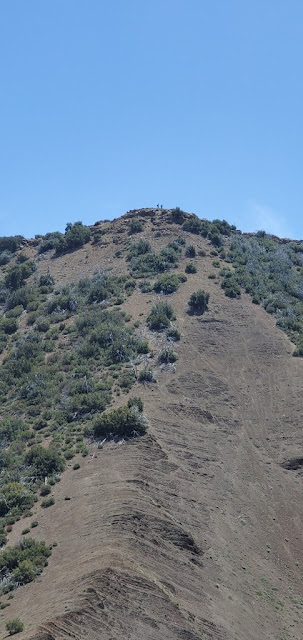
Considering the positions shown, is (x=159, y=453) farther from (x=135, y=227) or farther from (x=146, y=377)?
(x=135, y=227)

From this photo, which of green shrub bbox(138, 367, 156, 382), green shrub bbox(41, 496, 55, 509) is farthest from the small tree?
green shrub bbox(41, 496, 55, 509)

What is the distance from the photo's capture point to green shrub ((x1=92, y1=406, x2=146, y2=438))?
140 ft

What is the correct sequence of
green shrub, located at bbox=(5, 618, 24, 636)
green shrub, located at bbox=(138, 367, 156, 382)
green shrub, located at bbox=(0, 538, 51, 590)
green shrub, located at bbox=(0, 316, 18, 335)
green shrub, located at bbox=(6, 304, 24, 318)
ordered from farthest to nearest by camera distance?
1. green shrub, located at bbox=(6, 304, 24, 318)
2. green shrub, located at bbox=(0, 316, 18, 335)
3. green shrub, located at bbox=(138, 367, 156, 382)
4. green shrub, located at bbox=(0, 538, 51, 590)
5. green shrub, located at bbox=(5, 618, 24, 636)

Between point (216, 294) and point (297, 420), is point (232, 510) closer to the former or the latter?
point (297, 420)

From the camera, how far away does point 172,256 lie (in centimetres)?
6931

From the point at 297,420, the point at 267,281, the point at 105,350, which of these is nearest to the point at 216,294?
the point at 267,281

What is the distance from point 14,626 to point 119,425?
16887 mm

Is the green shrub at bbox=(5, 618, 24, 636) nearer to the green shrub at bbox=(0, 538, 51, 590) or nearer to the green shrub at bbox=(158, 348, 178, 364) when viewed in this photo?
the green shrub at bbox=(0, 538, 51, 590)

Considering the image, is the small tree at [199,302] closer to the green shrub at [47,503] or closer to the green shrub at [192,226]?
the green shrub at [192,226]

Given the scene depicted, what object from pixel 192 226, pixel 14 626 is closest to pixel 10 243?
pixel 192 226

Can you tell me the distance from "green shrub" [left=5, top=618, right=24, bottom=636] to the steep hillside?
416mm

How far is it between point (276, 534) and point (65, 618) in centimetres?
1699

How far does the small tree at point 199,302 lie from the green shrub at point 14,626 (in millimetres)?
36389

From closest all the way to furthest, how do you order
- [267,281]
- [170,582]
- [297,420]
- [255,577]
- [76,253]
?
[170,582] → [255,577] → [297,420] → [267,281] → [76,253]
